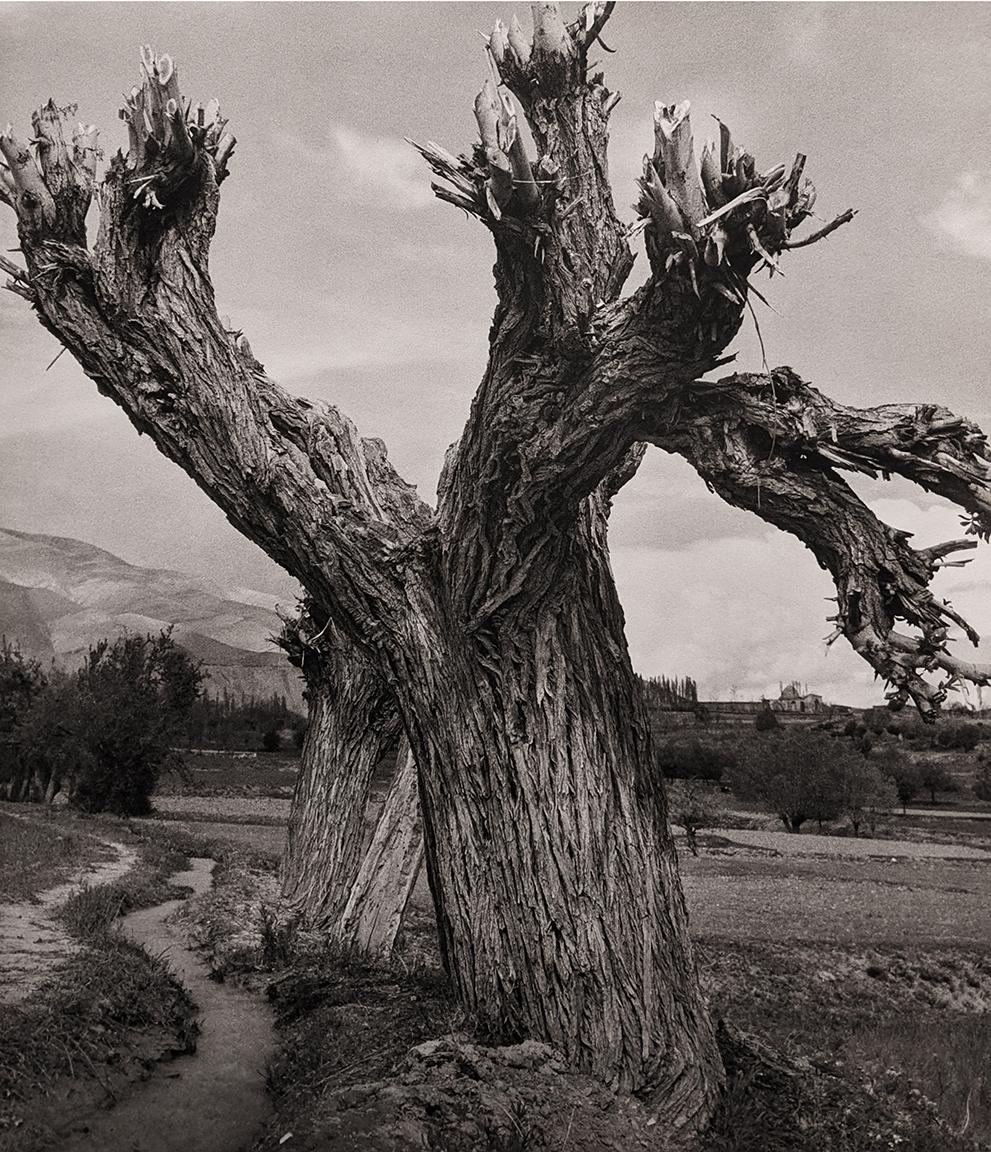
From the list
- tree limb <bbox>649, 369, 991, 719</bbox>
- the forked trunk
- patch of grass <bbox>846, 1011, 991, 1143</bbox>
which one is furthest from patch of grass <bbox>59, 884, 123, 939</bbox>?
tree limb <bbox>649, 369, 991, 719</bbox>

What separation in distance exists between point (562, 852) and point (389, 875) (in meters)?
5.30

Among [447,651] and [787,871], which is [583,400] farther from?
[787,871]

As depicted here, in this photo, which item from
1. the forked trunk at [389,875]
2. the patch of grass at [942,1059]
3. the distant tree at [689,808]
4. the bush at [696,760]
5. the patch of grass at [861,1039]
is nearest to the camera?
the patch of grass at [861,1039]

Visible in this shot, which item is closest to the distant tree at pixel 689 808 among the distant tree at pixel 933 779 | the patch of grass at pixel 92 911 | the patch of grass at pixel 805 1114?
the patch of grass at pixel 92 911

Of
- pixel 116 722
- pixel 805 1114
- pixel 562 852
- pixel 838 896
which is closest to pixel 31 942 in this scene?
pixel 562 852

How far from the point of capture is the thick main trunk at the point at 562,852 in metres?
5.70

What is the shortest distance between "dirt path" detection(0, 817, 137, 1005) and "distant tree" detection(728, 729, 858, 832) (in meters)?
54.6

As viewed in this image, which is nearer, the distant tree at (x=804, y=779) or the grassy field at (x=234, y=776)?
the distant tree at (x=804, y=779)

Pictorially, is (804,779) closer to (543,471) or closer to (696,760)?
(696,760)

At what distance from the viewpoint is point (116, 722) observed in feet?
137

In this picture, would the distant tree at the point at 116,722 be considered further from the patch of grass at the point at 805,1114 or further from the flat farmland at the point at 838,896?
the patch of grass at the point at 805,1114

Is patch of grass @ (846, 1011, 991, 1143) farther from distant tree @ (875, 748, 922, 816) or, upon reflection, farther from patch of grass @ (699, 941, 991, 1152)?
distant tree @ (875, 748, 922, 816)

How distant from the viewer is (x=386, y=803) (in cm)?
1088

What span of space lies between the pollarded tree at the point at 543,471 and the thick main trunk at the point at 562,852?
17 mm
